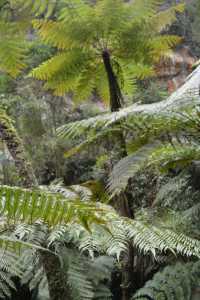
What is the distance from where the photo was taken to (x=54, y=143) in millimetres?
5859

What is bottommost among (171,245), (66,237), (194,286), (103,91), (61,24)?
(194,286)

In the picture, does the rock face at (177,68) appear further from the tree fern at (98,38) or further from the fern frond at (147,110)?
the fern frond at (147,110)

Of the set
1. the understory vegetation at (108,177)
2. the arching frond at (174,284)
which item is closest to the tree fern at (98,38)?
the understory vegetation at (108,177)

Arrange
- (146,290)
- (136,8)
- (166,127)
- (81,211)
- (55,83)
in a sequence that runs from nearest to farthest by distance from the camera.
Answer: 1. (81,211)
2. (166,127)
3. (146,290)
4. (136,8)
5. (55,83)

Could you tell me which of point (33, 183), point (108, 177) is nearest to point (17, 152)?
point (33, 183)

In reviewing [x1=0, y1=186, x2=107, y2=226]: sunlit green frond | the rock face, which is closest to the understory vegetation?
[x1=0, y1=186, x2=107, y2=226]: sunlit green frond

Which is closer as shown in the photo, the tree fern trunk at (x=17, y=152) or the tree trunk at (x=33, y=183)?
the tree trunk at (x=33, y=183)

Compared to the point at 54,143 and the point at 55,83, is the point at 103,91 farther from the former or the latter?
the point at 54,143

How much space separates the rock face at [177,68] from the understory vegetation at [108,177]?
6012 millimetres

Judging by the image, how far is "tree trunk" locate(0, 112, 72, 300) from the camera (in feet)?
4.66

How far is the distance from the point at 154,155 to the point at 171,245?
76 centimetres

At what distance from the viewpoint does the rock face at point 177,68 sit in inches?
331

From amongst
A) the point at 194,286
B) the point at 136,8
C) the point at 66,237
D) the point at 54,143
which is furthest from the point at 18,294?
the point at 54,143

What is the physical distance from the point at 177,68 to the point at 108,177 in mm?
7254
